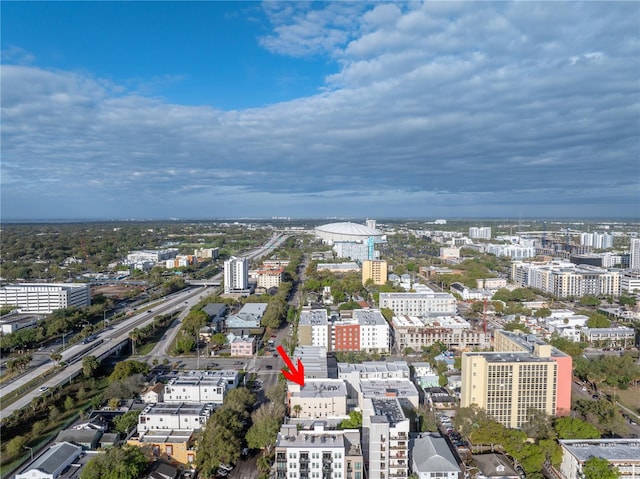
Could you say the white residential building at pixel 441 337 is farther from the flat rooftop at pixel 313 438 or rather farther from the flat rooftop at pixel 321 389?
the flat rooftop at pixel 313 438

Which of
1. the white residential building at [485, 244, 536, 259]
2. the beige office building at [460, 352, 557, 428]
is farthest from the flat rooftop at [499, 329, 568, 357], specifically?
the white residential building at [485, 244, 536, 259]

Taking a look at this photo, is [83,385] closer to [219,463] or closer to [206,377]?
[206,377]

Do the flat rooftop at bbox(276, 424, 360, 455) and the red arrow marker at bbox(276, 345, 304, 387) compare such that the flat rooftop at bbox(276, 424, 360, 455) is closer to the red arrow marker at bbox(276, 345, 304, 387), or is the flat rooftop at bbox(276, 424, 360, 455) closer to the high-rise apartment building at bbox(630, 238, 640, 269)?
the red arrow marker at bbox(276, 345, 304, 387)

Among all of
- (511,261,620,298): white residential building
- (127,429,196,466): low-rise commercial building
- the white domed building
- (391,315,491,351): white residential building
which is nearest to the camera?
(127,429,196,466): low-rise commercial building

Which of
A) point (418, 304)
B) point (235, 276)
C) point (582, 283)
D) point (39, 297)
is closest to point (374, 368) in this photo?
point (418, 304)

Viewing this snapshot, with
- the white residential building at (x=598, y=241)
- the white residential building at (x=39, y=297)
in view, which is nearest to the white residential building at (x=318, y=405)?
the white residential building at (x=39, y=297)

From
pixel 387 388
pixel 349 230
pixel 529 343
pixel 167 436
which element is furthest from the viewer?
pixel 349 230

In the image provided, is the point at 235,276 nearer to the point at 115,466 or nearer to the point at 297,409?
the point at 297,409
